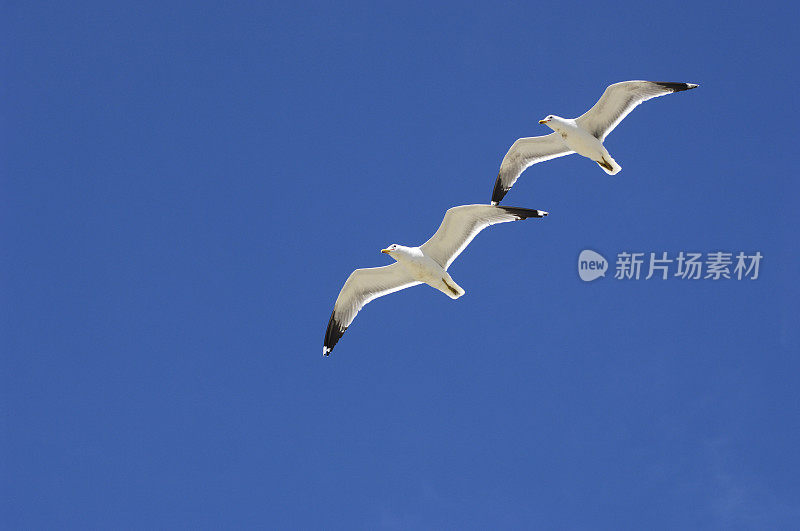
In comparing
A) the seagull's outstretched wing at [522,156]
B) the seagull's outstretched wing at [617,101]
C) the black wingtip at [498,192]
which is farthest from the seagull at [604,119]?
the black wingtip at [498,192]

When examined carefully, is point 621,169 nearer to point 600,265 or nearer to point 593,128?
point 593,128

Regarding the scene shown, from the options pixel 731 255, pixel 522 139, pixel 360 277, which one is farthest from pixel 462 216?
pixel 731 255

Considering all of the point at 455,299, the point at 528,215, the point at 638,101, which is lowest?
the point at 455,299

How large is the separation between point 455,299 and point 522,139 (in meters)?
4.44

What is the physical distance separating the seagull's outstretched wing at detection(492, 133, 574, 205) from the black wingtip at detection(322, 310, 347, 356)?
4477 mm

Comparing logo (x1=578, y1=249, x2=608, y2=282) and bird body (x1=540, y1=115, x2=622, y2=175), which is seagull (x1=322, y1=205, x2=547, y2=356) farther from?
bird body (x1=540, y1=115, x2=622, y2=175)

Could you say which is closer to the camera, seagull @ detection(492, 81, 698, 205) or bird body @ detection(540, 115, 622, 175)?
seagull @ detection(492, 81, 698, 205)

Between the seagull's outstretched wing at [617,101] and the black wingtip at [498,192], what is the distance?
7.33 feet

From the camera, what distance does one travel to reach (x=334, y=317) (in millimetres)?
15227

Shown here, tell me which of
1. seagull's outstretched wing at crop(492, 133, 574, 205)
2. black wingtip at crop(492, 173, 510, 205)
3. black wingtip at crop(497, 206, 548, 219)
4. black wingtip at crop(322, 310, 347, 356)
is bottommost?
black wingtip at crop(322, 310, 347, 356)

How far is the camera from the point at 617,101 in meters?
15.0

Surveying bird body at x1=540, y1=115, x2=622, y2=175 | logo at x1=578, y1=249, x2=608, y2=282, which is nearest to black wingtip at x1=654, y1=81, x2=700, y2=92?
bird body at x1=540, y1=115, x2=622, y2=175

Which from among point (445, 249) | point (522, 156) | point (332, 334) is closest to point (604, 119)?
point (522, 156)

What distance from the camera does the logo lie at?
47.7 ft
